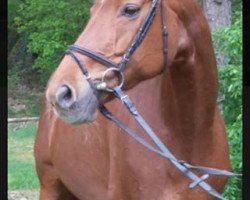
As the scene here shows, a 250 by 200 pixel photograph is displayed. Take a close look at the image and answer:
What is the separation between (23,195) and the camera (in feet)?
15.3

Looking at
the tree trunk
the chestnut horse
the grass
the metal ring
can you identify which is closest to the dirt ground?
the grass

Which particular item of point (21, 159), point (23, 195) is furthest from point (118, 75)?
point (21, 159)

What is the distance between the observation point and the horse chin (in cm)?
153

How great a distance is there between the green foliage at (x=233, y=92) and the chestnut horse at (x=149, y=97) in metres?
0.93

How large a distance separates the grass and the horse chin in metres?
3.52

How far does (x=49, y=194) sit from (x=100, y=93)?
1.26 meters

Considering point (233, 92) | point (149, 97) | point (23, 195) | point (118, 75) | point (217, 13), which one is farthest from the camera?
point (23, 195)

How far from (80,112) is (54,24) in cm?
523

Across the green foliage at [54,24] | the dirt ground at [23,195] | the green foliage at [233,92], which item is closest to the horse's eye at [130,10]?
the green foliage at [233,92]

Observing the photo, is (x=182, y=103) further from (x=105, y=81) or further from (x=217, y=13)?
(x=217, y=13)

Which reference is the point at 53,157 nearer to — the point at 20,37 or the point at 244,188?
the point at 244,188

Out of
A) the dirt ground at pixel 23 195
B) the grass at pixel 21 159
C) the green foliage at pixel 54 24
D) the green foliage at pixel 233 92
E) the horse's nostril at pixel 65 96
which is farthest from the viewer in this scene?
the green foliage at pixel 54 24

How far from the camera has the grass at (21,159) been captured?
5.13m

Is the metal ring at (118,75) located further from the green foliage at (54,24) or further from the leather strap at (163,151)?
the green foliage at (54,24)
